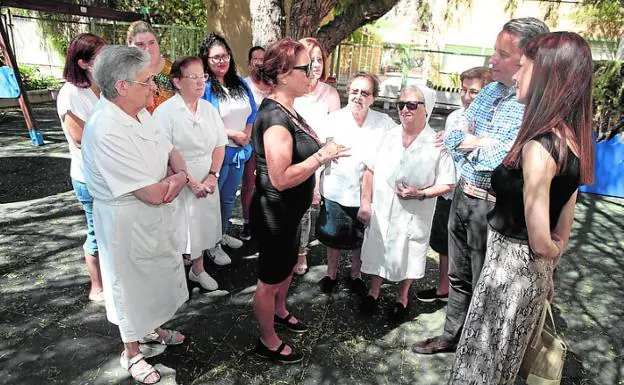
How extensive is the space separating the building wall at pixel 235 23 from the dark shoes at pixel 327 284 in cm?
780

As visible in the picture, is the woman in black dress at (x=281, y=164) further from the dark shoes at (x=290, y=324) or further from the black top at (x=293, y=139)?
the dark shoes at (x=290, y=324)

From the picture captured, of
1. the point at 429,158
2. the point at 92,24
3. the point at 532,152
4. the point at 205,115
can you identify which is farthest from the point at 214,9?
the point at 532,152

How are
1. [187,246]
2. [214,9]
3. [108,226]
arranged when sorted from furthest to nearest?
[214,9] → [187,246] → [108,226]

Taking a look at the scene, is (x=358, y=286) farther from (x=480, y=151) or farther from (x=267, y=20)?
(x=267, y=20)

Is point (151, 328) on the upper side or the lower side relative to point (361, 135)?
lower

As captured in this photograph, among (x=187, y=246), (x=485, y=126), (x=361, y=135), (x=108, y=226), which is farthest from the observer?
(x=187, y=246)

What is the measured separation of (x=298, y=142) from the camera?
91.3 inches

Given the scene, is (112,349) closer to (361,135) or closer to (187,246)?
(187,246)

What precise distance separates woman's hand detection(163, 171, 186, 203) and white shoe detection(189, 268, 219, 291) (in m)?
1.33

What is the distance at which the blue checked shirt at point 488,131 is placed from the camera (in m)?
2.29

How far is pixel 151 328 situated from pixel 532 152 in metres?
2.21

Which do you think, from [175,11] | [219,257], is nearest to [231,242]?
[219,257]

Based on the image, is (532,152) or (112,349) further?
(112,349)

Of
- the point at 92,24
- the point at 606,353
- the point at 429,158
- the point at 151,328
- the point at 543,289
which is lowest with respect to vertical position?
the point at 606,353
